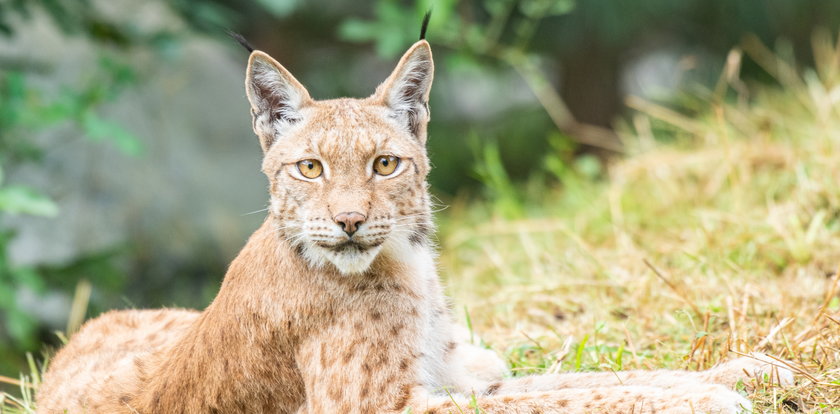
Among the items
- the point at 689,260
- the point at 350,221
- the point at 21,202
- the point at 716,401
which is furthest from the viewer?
the point at 689,260

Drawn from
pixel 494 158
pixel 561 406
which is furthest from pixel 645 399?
pixel 494 158

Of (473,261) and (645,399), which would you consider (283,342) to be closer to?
(645,399)

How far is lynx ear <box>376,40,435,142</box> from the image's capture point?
3906 millimetres

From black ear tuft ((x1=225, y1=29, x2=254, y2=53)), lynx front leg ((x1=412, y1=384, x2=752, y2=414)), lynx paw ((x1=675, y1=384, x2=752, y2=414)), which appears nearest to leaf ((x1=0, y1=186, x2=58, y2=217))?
black ear tuft ((x1=225, y1=29, x2=254, y2=53))

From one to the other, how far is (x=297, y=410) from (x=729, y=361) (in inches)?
69.8

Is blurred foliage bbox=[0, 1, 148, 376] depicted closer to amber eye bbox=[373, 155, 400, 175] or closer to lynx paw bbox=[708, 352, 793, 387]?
amber eye bbox=[373, 155, 400, 175]

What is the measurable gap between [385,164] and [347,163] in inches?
6.6

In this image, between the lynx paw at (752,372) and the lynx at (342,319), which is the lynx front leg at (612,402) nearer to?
the lynx at (342,319)

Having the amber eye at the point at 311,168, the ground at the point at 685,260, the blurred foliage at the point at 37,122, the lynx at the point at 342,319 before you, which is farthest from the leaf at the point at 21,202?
the amber eye at the point at 311,168

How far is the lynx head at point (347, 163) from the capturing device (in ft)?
11.7

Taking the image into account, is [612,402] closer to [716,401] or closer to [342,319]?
[716,401]

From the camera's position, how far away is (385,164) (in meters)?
3.76

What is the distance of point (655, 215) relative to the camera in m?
6.62

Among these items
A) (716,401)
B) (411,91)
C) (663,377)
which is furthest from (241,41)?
(716,401)
